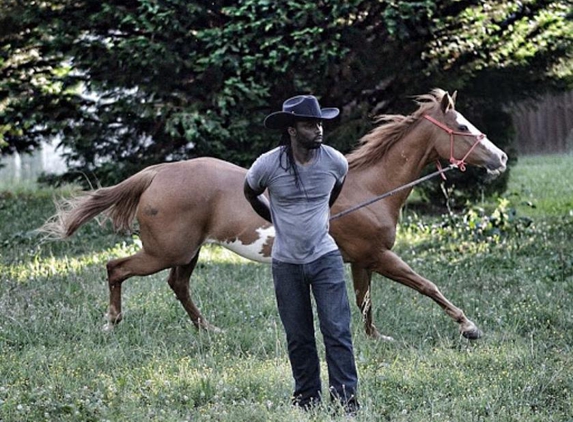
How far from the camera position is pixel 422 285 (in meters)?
7.98

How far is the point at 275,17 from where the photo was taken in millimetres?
12797

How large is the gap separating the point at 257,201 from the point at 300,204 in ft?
1.59

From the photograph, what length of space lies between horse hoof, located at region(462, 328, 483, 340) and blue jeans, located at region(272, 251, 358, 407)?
2.23 m

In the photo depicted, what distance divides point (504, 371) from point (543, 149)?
1896 centimetres

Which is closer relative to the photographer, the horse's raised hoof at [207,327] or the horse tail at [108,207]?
the horse's raised hoof at [207,327]

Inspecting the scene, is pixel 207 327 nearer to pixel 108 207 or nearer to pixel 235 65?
pixel 108 207

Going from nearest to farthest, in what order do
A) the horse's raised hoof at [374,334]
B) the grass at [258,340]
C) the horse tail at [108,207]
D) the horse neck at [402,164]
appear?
the grass at [258,340] → the horse's raised hoof at [374,334] → the horse tail at [108,207] → the horse neck at [402,164]

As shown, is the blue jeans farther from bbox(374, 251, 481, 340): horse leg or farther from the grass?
bbox(374, 251, 481, 340): horse leg

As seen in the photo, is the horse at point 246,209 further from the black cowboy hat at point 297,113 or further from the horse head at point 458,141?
the black cowboy hat at point 297,113

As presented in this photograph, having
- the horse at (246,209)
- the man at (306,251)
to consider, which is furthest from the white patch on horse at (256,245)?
the man at (306,251)

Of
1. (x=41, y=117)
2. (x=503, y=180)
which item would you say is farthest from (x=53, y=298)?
(x=503, y=180)

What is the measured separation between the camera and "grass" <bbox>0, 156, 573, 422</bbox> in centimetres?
589

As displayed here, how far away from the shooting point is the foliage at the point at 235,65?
1294cm

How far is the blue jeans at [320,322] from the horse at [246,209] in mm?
2110
